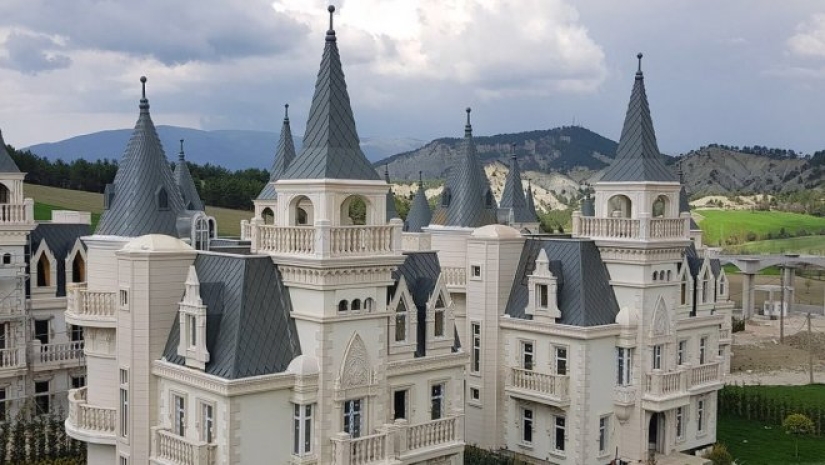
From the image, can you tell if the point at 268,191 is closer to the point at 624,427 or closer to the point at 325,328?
the point at 325,328

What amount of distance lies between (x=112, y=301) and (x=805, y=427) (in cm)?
2824

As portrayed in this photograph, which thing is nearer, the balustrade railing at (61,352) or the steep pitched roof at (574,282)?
the steep pitched roof at (574,282)

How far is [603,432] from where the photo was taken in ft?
97.7

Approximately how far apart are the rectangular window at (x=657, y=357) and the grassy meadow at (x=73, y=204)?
2129 inches

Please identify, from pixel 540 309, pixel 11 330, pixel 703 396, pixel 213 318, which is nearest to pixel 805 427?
pixel 703 396

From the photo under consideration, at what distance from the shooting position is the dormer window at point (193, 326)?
2116 cm

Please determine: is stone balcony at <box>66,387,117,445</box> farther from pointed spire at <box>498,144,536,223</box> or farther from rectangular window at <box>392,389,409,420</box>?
pointed spire at <box>498,144,536,223</box>

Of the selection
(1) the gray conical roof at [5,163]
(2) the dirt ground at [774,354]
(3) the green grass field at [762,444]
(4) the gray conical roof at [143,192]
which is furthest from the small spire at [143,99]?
(2) the dirt ground at [774,354]

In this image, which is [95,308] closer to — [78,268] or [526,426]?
[78,268]

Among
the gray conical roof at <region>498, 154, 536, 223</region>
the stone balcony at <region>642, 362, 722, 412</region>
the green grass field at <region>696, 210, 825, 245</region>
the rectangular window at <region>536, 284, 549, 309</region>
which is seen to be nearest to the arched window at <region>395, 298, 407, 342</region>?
the rectangular window at <region>536, 284, 549, 309</region>

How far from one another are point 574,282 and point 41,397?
68.3 ft

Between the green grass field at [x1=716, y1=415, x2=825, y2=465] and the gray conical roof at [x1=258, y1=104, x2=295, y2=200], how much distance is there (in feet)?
71.4

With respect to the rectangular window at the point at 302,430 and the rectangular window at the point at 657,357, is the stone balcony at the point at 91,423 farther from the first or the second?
the rectangular window at the point at 657,357

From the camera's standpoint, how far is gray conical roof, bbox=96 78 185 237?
24.9 meters
